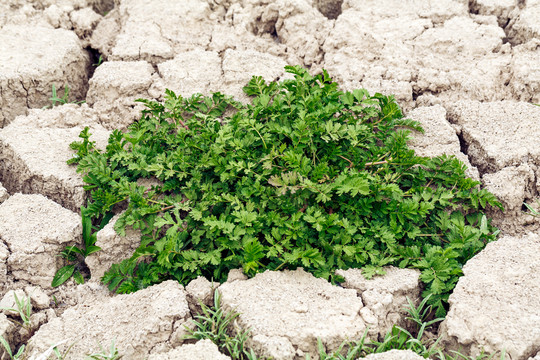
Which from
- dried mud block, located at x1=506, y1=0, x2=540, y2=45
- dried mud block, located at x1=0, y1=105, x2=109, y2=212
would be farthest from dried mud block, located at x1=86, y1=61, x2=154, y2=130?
dried mud block, located at x1=506, y1=0, x2=540, y2=45

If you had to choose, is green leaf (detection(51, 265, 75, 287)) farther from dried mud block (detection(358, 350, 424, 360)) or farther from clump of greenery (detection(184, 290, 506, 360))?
dried mud block (detection(358, 350, 424, 360))

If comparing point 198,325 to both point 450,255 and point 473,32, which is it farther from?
point 473,32

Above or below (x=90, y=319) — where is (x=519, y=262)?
above

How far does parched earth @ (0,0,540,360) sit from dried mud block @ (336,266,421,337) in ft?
0.04

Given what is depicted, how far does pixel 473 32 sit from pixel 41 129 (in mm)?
3923

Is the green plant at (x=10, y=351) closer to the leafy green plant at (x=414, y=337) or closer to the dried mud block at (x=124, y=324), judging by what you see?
the dried mud block at (x=124, y=324)

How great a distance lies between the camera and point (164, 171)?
3447mm

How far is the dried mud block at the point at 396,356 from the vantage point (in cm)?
251

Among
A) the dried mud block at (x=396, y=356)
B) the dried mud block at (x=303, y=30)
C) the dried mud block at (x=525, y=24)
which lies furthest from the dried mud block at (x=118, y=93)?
the dried mud block at (x=525, y=24)

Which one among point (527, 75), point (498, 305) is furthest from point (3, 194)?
point (527, 75)

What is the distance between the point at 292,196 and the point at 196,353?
1.12 metres

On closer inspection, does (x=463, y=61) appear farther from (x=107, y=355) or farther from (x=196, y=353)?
(x=107, y=355)

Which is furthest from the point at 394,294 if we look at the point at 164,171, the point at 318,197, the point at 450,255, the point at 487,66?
the point at 487,66

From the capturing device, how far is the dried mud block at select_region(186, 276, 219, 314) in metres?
2.93
